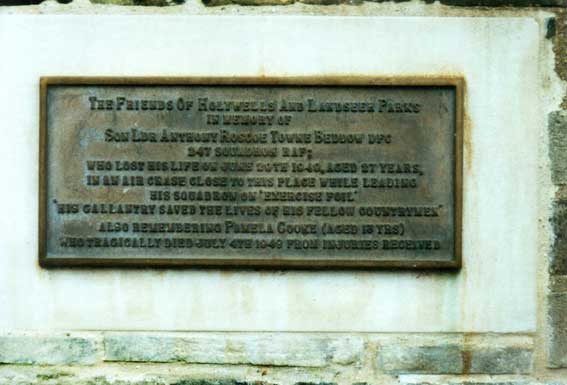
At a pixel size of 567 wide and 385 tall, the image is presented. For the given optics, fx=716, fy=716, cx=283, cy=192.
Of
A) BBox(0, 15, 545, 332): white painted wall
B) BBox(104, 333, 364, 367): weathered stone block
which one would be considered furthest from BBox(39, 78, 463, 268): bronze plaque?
BBox(104, 333, 364, 367): weathered stone block

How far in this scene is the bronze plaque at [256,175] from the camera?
360 cm

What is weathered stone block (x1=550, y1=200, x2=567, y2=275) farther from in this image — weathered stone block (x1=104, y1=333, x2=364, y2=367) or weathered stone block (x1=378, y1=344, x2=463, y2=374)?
weathered stone block (x1=104, y1=333, x2=364, y2=367)

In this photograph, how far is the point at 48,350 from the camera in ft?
12.0

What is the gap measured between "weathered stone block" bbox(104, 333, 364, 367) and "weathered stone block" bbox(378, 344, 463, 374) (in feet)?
0.47

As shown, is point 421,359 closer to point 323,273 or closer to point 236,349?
point 323,273

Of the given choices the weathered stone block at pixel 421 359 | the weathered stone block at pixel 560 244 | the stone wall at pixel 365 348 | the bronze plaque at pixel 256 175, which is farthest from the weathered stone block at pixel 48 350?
the weathered stone block at pixel 560 244

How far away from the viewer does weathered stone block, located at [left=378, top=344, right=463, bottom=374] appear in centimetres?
360

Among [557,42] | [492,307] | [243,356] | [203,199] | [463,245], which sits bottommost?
[243,356]

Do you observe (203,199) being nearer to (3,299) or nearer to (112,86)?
(112,86)

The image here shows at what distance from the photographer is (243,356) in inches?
143

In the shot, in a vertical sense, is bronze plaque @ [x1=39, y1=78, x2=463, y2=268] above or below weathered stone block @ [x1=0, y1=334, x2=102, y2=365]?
above

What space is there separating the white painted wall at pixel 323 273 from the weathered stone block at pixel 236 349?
61mm

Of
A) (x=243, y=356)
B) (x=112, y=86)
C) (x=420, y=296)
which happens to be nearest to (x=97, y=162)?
(x=112, y=86)

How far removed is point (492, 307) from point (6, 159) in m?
2.59
